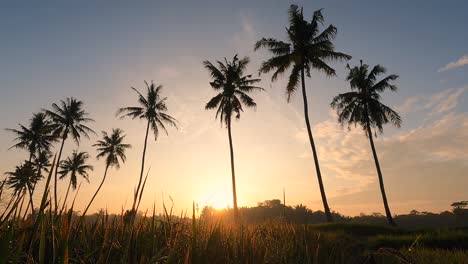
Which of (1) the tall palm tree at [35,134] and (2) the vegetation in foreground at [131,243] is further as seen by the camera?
(1) the tall palm tree at [35,134]

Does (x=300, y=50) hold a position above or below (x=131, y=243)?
above

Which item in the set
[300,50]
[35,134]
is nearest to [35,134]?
[35,134]

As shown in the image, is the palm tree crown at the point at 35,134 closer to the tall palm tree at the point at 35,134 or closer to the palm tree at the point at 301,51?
the tall palm tree at the point at 35,134

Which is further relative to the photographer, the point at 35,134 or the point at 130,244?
the point at 35,134

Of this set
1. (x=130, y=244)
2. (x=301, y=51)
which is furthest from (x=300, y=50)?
(x=130, y=244)

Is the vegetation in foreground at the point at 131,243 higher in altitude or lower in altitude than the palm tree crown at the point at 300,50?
lower

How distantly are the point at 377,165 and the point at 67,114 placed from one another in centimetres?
3500

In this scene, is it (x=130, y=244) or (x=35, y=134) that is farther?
(x=35, y=134)

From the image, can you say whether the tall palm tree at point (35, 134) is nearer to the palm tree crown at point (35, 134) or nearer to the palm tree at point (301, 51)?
the palm tree crown at point (35, 134)

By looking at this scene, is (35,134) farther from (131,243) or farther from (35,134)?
(131,243)

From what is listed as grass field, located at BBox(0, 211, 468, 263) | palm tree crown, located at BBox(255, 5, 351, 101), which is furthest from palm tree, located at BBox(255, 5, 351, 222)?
grass field, located at BBox(0, 211, 468, 263)

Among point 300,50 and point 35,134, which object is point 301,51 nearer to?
point 300,50

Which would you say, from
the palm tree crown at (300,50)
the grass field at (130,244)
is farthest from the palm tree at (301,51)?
the grass field at (130,244)

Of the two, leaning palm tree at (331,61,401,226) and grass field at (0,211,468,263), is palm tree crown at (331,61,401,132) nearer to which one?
leaning palm tree at (331,61,401,226)
